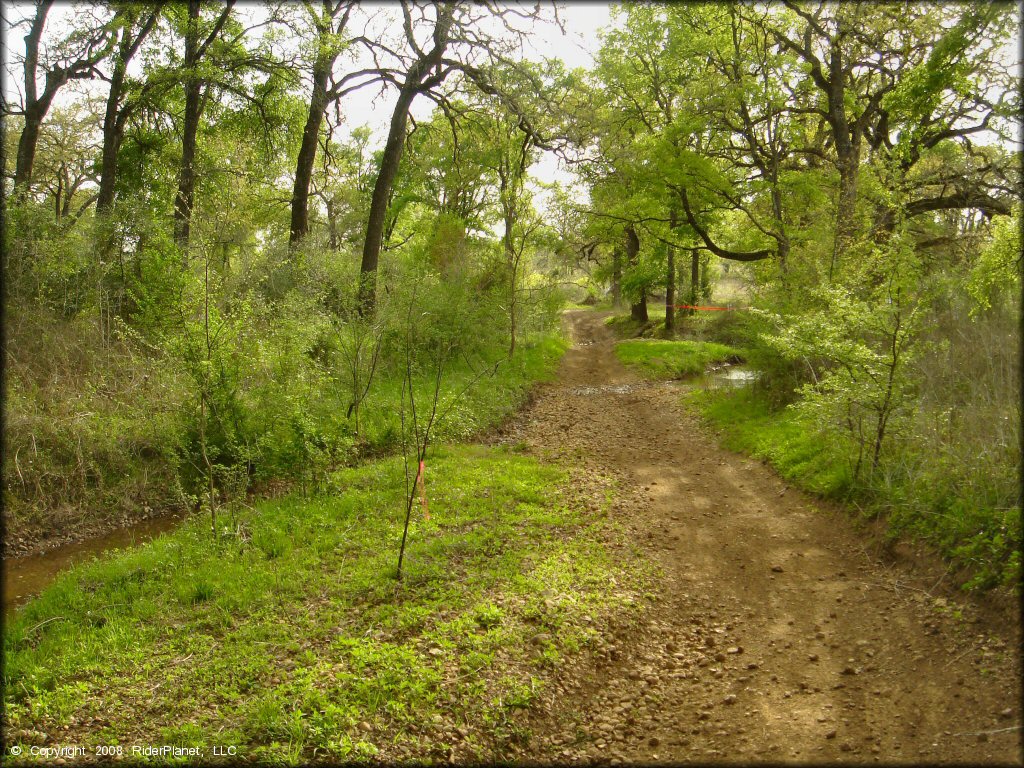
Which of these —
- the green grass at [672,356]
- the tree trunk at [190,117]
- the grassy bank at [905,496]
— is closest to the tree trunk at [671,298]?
the green grass at [672,356]

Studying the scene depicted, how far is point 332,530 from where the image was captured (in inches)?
298

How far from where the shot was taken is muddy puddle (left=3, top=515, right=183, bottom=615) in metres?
6.86

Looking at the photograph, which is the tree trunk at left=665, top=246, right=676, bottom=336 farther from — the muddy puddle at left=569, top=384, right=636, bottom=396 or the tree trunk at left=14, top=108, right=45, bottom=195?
the tree trunk at left=14, top=108, right=45, bottom=195

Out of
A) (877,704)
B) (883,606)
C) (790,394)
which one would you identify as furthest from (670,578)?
(790,394)

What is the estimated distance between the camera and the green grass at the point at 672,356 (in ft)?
64.9

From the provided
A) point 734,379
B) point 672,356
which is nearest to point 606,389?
point 734,379

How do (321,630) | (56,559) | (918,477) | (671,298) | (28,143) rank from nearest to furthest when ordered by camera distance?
(321,630) → (918,477) → (56,559) → (28,143) → (671,298)

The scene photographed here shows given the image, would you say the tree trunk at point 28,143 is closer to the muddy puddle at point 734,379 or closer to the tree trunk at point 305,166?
the tree trunk at point 305,166

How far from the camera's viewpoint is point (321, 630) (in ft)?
17.5

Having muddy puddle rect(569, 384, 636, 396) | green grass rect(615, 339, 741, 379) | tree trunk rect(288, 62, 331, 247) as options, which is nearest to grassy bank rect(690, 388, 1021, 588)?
muddy puddle rect(569, 384, 636, 396)

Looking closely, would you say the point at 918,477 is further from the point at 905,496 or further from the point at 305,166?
the point at 305,166

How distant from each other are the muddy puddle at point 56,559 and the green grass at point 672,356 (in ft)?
47.6

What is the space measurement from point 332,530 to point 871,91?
19533mm

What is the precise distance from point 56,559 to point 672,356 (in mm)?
18057
